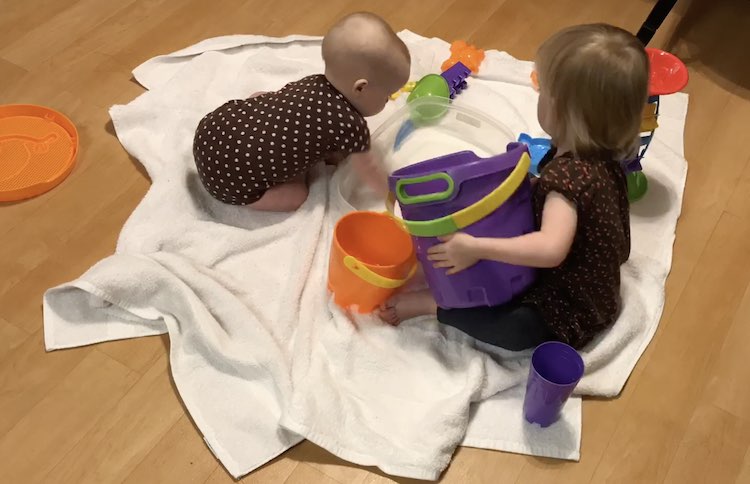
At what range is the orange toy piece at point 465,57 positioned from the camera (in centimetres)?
170

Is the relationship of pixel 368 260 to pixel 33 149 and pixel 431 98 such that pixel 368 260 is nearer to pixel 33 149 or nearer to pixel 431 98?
pixel 431 98

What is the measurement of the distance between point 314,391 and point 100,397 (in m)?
0.38

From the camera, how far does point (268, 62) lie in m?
1.68

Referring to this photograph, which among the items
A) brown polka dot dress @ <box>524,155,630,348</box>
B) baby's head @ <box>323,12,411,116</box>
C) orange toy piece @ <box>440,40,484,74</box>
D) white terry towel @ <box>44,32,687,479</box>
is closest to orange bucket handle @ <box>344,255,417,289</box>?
white terry towel @ <box>44,32,687,479</box>

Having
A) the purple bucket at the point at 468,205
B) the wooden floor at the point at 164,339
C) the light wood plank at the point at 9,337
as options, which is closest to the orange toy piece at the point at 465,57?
the wooden floor at the point at 164,339

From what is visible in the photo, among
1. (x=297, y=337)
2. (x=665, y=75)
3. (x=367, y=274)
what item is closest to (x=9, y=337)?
(x=297, y=337)

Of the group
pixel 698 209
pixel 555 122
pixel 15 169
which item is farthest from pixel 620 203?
pixel 15 169

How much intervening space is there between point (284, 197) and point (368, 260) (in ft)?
0.75

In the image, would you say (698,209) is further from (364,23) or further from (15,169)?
(15,169)

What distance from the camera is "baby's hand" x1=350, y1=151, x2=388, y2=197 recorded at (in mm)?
1419

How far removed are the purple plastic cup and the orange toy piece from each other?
868 mm

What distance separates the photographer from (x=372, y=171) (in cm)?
144

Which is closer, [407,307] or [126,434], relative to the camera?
[126,434]

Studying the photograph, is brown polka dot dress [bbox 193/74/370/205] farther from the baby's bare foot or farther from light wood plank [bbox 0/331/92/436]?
light wood plank [bbox 0/331/92/436]
